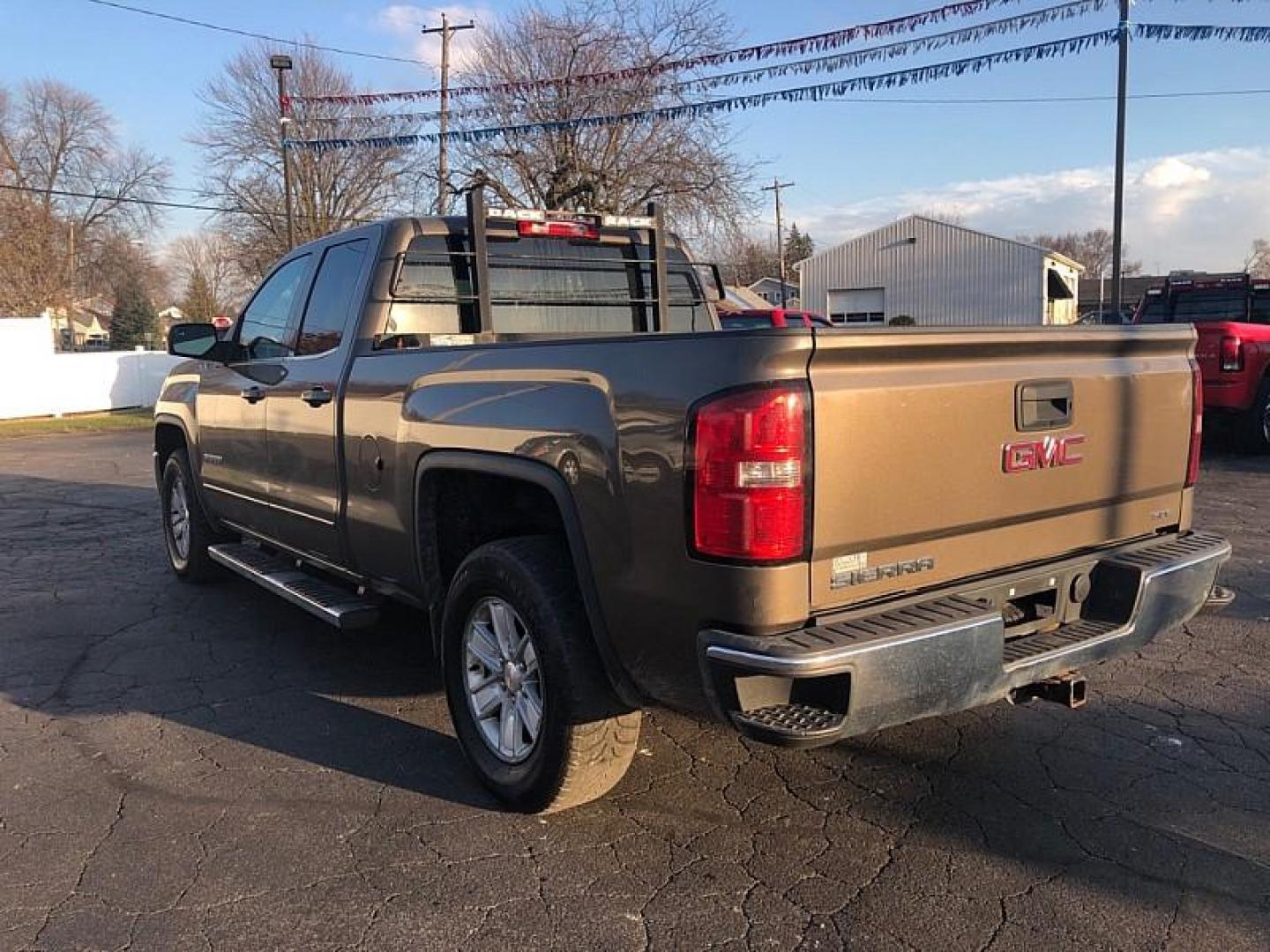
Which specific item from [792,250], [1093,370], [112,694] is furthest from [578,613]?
[792,250]

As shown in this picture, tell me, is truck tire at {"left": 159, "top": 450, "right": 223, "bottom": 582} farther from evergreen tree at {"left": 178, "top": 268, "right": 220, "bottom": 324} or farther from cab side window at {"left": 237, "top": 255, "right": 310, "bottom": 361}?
evergreen tree at {"left": 178, "top": 268, "right": 220, "bottom": 324}

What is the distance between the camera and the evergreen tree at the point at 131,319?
5991cm

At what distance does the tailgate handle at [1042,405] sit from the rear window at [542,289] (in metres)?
2.39

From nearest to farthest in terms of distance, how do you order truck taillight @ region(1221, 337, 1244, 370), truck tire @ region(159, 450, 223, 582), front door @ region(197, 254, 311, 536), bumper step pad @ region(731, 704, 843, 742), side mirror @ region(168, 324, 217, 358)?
bumper step pad @ region(731, 704, 843, 742), front door @ region(197, 254, 311, 536), side mirror @ region(168, 324, 217, 358), truck tire @ region(159, 450, 223, 582), truck taillight @ region(1221, 337, 1244, 370)

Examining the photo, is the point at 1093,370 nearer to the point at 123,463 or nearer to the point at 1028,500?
the point at 1028,500

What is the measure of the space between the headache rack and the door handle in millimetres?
724

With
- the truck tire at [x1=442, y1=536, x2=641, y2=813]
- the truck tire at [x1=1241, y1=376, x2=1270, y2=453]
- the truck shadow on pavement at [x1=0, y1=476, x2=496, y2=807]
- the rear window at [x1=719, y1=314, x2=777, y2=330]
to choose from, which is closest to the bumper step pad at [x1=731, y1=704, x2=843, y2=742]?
the truck tire at [x1=442, y1=536, x2=641, y2=813]

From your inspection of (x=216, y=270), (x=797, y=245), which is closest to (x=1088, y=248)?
(x=797, y=245)

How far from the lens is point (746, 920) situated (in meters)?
2.80

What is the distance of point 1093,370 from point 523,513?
1.95m

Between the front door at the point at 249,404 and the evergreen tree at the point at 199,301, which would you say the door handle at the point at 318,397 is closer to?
the front door at the point at 249,404

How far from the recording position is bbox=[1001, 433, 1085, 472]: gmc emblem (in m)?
3.06

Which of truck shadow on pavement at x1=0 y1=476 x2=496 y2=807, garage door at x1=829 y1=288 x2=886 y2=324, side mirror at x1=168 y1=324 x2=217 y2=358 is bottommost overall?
truck shadow on pavement at x1=0 y1=476 x2=496 y2=807

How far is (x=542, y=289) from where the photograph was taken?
4.87 metres
